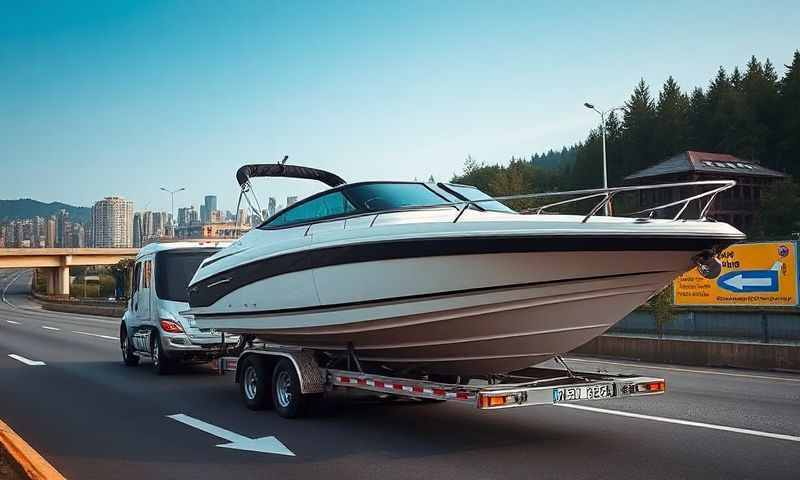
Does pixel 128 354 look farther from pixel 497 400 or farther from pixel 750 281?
pixel 750 281

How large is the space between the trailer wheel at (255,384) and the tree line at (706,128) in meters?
56.0

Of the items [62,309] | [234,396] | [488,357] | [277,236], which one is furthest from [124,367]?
[62,309]

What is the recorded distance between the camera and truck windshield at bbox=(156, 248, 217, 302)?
49.1 feet

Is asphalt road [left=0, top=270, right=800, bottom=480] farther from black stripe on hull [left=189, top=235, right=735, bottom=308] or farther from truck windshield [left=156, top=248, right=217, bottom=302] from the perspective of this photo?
truck windshield [left=156, top=248, right=217, bottom=302]

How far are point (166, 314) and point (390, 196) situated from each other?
23.6 ft

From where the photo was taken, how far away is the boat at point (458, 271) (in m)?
7.07

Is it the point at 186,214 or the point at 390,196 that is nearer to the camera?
the point at 390,196

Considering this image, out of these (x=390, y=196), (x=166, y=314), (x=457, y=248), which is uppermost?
(x=390, y=196)

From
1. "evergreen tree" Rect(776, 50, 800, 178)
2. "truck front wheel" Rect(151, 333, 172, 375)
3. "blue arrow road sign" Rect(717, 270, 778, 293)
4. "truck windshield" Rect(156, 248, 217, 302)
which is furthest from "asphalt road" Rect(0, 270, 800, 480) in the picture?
"evergreen tree" Rect(776, 50, 800, 178)

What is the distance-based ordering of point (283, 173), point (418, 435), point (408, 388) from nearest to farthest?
point (408, 388), point (418, 435), point (283, 173)

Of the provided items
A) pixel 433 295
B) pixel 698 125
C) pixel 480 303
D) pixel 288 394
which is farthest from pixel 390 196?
pixel 698 125

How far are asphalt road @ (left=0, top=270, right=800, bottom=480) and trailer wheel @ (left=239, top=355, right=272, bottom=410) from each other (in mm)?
224

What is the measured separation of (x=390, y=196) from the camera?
9.02 m

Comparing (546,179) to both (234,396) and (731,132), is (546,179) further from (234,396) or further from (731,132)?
(234,396)
